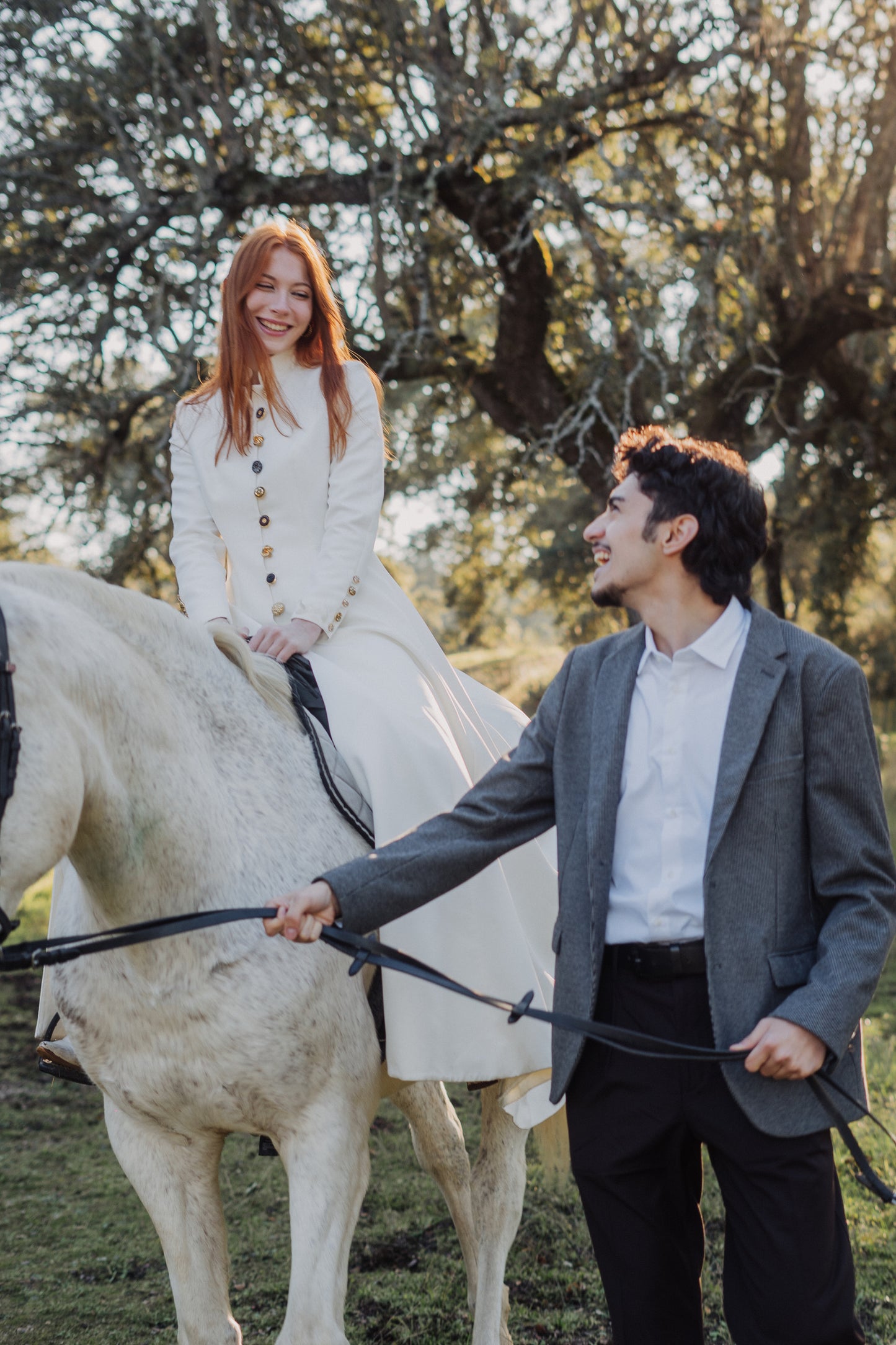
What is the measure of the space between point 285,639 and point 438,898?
0.74m

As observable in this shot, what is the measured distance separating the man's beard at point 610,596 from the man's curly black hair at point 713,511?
12cm

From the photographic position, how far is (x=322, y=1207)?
2.18 metres

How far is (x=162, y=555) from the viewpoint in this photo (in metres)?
9.06

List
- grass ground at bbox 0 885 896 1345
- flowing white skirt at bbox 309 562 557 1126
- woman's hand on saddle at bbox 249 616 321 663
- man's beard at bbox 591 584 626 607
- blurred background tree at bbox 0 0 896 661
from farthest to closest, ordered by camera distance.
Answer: blurred background tree at bbox 0 0 896 661 → grass ground at bbox 0 885 896 1345 → woman's hand on saddle at bbox 249 616 321 663 → flowing white skirt at bbox 309 562 557 1126 → man's beard at bbox 591 584 626 607

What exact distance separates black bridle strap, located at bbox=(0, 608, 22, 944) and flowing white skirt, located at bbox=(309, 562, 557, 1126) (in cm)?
95

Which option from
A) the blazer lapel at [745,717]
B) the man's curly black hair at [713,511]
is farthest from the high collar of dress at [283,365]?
the blazer lapel at [745,717]

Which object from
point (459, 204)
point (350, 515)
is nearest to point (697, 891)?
point (350, 515)

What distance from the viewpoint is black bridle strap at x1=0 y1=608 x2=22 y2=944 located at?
175 cm

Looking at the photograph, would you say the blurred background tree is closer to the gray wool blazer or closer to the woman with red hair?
the woman with red hair

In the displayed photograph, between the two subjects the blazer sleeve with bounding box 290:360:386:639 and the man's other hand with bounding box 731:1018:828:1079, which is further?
the blazer sleeve with bounding box 290:360:386:639

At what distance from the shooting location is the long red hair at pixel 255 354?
296 centimetres

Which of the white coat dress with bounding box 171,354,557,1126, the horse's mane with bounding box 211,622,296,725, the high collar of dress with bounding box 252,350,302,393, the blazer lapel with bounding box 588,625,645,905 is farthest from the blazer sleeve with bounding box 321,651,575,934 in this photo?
the high collar of dress with bounding box 252,350,302,393

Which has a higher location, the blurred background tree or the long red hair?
the blurred background tree

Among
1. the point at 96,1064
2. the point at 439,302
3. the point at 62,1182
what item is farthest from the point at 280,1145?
the point at 439,302
